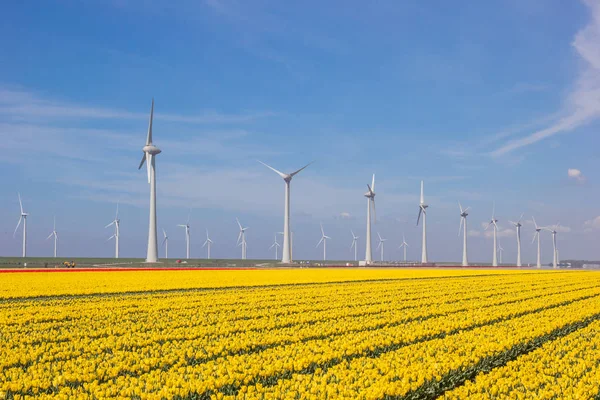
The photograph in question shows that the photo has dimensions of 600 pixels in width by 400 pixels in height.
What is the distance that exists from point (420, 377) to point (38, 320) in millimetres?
16738

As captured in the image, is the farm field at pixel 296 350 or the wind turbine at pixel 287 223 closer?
the farm field at pixel 296 350

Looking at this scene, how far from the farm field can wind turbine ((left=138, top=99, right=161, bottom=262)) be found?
58047 mm

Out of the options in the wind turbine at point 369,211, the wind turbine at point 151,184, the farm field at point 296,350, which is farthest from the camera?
the wind turbine at point 369,211

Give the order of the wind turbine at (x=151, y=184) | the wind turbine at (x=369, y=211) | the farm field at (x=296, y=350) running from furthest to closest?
the wind turbine at (x=369, y=211), the wind turbine at (x=151, y=184), the farm field at (x=296, y=350)

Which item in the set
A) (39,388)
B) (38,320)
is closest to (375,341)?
(39,388)

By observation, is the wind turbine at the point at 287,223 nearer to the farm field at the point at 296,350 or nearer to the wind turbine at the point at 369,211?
the wind turbine at the point at 369,211

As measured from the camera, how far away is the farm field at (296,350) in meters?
11.5

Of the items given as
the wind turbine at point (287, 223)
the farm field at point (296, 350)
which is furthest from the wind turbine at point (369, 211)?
the farm field at point (296, 350)

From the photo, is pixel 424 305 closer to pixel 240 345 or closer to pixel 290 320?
pixel 290 320

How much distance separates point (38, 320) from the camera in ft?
73.2

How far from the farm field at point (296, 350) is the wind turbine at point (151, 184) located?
58.0 metres

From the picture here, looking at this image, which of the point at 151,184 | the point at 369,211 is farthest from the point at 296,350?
the point at 369,211

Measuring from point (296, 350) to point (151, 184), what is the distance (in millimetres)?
74237

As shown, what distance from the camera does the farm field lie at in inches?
452
